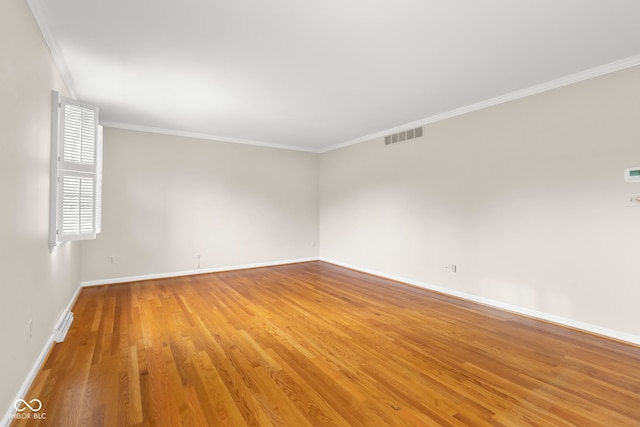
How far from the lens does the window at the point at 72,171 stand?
8.68 feet

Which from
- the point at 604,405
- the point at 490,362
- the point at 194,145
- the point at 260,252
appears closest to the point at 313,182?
the point at 260,252

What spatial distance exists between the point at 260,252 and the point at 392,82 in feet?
14.3

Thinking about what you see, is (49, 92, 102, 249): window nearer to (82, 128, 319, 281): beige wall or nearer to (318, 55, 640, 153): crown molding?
(82, 128, 319, 281): beige wall

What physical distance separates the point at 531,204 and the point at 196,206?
17.7ft

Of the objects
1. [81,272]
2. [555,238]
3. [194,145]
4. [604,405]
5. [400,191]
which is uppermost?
[194,145]

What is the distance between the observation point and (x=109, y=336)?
9.52 feet

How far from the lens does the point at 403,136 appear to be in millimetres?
5152

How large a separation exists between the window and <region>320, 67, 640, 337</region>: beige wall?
4.38 m

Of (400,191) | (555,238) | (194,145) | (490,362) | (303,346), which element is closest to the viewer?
(490,362)

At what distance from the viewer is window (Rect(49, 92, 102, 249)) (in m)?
2.65

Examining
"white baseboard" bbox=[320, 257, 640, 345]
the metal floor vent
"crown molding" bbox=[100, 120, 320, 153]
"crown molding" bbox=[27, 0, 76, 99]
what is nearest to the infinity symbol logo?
"crown molding" bbox=[27, 0, 76, 99]

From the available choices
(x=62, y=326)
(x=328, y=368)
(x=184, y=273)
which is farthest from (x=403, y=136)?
(x=62, y=326)

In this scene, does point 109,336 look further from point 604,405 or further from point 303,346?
point 604,405

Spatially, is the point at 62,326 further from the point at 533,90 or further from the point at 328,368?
the point at 533,90
